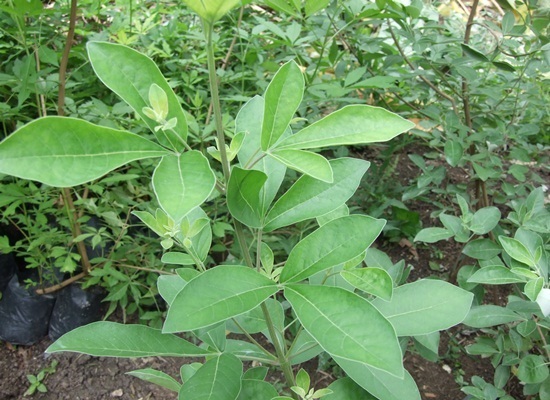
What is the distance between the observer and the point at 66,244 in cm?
226

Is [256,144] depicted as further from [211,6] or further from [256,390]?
[256,390]

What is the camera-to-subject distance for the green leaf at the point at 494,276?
1.29m

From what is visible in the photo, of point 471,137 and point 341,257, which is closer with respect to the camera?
point 341,257

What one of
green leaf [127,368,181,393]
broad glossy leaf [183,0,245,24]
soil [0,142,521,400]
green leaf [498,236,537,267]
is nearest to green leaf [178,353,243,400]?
green leaf [127,368,181,393]

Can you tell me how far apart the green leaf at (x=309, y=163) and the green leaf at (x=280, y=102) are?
0.13ft

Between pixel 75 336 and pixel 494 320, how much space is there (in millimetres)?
1076

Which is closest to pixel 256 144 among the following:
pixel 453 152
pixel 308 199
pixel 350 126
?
pixel 308 199

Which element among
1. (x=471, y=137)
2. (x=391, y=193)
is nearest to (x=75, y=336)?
(x=471, y=137)

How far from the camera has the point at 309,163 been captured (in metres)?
0.70

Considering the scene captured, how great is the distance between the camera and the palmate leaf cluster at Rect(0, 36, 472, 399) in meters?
0.64

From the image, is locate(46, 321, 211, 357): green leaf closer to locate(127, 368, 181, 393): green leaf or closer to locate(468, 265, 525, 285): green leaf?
locate(127, 368, 181, 393): green leaf

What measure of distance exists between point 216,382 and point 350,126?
0.51 meters

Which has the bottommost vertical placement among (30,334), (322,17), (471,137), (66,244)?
(30,334)

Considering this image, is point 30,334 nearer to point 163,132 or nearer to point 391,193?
point 391,193
